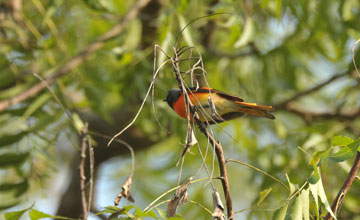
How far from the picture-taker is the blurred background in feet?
13.3

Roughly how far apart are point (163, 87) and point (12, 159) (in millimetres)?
1410

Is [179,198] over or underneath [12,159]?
over

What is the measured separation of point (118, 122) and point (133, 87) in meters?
1.24

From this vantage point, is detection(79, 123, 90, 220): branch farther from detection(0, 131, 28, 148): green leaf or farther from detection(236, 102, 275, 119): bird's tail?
detection(0, 131, 28, 148): green leaf

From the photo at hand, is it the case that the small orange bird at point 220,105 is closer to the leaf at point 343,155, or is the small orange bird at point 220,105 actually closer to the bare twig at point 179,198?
the leaf at point 343,155

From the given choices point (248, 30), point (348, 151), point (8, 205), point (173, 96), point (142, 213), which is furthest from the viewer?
point (248, 30)

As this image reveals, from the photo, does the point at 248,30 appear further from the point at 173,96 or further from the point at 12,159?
the point at 12,159

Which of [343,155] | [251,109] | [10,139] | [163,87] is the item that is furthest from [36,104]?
[343,155]

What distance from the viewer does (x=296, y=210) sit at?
185 cm

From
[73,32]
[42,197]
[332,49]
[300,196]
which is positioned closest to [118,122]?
[73,32]

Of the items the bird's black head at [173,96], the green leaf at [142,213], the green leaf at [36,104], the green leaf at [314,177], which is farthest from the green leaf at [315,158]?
the green leaf at [36,104]

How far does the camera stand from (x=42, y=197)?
3.87 m

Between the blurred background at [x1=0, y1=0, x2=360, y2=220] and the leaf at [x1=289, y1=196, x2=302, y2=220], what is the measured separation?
30.7 inches

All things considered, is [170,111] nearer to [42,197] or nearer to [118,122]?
[42,197]
